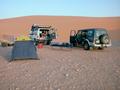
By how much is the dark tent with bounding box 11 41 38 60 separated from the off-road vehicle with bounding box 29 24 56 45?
11.0m

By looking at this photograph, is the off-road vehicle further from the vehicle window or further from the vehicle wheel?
the vehicle window

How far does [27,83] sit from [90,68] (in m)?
3.25

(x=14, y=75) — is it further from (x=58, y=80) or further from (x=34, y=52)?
(x=34, y=52)

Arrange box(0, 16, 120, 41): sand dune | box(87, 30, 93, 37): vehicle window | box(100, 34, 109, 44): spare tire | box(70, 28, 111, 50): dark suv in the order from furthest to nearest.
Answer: box(0, 16, 120, 41): sand dune < box(87, 30, 93, 37): vehicle window < box(70, 28, 111, 50): dark suv < box(100, 34, 109, 44): spare tire

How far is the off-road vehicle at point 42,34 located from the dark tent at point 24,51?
1101 cm

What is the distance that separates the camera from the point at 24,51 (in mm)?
13336

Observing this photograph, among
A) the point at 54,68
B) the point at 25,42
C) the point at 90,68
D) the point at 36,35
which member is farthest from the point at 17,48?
the point at 36,35

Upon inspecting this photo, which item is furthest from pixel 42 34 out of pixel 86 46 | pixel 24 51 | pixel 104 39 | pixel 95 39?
pixel 24 51

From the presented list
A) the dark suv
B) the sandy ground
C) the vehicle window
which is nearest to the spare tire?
the dark suv

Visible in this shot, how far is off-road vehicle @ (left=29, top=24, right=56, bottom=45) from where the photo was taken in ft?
81.2

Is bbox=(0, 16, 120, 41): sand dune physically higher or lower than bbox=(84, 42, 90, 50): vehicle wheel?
higher

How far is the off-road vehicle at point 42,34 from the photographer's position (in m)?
24.8

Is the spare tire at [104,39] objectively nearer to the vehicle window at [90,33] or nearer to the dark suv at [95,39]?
the dark suv at [95,39]

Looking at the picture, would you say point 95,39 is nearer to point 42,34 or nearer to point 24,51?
point 24,51
